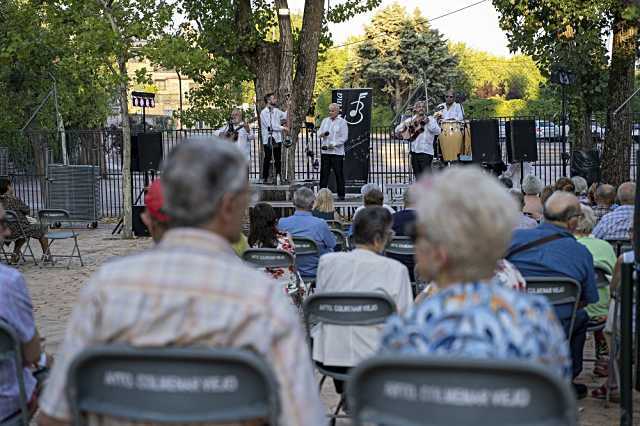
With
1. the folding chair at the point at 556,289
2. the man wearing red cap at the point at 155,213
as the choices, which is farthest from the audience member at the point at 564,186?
the man wearing red cap at the point at 155,213

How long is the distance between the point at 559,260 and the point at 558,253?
4 centimetres

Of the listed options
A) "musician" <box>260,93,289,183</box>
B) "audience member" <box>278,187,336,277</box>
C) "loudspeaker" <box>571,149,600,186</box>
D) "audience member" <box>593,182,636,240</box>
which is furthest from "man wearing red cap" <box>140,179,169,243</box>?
"loudspeaker" <box>571,149,600,186</box>

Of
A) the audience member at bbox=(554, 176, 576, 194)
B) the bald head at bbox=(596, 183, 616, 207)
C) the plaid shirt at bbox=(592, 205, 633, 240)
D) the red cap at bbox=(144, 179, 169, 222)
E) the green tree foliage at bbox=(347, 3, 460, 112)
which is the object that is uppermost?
the green tree foliage at bbox=(347, 3, 460, 112)

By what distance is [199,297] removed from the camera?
2604 millimetres

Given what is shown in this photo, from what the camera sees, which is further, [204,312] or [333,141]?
[333,141]

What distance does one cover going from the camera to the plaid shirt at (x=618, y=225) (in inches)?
317

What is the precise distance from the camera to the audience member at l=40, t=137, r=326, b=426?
2.61 m

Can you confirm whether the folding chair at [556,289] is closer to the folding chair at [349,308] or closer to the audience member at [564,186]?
the folding chair at [349,308]

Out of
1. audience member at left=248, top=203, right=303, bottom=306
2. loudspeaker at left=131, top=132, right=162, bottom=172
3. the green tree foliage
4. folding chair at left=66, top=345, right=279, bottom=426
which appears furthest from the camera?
the green tree foliage

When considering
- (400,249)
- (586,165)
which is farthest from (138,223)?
(400,249)

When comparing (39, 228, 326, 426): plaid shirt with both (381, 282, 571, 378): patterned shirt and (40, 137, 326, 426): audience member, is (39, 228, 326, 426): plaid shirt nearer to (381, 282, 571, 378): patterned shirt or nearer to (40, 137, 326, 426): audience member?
(40, 137, 326, 426): audience member

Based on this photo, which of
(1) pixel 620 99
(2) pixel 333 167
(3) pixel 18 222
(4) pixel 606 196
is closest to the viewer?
(4) pixel 606 196

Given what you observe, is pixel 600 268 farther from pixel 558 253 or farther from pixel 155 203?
pixel 155 203

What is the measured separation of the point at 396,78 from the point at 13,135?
42531 mm
